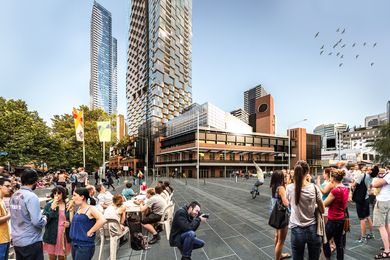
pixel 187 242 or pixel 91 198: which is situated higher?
pixel 91 198

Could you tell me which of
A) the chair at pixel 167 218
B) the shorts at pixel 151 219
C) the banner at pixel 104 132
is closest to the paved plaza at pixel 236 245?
the chair at pixel 167 218

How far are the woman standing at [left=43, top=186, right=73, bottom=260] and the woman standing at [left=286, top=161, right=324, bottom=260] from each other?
12.6 feet

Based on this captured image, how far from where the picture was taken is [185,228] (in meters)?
3.44

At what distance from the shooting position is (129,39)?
8088 centimetres

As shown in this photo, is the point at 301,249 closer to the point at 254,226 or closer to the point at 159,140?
the point at 254,226

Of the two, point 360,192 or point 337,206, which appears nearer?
point 337,206

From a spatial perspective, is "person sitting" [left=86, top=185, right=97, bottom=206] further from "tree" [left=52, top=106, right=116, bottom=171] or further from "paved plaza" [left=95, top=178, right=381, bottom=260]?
"tree" [left=52, top=106, right=116, bottom=171]

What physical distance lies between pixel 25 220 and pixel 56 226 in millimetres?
969

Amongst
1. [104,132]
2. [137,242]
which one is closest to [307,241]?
[137,242]

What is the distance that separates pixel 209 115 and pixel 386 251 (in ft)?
155

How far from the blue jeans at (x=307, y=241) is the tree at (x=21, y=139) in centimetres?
2654

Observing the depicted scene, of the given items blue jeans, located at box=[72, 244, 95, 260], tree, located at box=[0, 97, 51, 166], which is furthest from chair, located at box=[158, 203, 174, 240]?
tree, located at box=[0, 97, 51, 166]

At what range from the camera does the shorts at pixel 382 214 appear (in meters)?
4.02

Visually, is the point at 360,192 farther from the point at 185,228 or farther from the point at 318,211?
the point at 185,228
